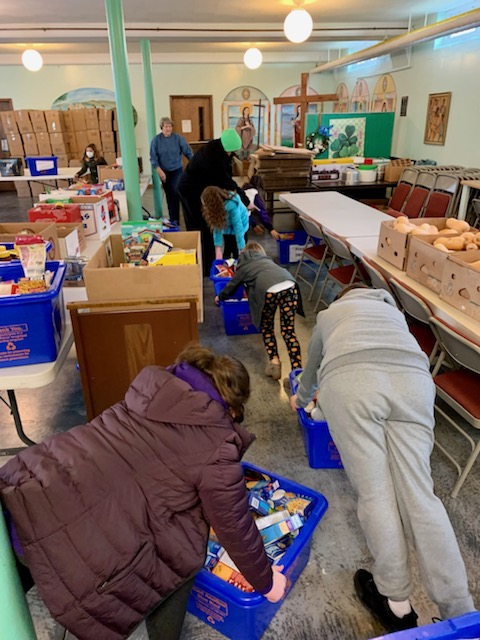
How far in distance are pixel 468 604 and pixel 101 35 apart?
8746 millimetres

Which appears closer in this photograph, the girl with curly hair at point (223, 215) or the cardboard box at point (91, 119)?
the girl with curly hair at point (223, 215)

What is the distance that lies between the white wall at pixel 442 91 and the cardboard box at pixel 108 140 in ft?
20.2

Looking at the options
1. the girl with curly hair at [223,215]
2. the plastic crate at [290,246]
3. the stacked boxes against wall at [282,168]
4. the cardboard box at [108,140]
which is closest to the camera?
the girl with curly hair at [223,215]

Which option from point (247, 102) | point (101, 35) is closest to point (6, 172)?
point (101, 35)

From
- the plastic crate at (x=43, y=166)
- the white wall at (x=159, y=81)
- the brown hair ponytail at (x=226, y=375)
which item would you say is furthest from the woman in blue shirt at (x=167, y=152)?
the brown hair ponytail at (x=226, y=375)

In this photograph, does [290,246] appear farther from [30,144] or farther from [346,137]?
[30,144]

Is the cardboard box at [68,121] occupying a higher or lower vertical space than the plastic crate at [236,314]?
higher

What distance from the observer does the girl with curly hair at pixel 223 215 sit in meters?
3.95

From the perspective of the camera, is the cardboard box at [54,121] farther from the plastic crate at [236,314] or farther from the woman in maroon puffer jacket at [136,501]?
the woman in maroon puffer jacket at [136,501]

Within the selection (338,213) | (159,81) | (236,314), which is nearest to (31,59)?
(159,81)

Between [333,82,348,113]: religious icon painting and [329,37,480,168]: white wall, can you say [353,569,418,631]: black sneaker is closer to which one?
[329,37,480,168]: white wall

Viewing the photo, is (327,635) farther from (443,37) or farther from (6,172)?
(6,172)

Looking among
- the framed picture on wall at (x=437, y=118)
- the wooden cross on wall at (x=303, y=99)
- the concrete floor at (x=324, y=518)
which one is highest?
the wooden cross on wall at (x=303, y=99)

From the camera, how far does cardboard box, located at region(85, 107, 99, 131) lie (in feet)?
34.3
